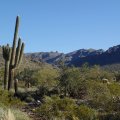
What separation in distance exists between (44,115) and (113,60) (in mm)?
156527

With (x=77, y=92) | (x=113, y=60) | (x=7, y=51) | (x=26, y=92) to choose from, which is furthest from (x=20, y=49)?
(x=113, y=60)

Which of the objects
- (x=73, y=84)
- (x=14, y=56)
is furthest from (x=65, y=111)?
(x=14, y=56)

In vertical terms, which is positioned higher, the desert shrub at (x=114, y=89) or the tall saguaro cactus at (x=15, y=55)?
the tall saguaro cactus at (x=15, y=55)

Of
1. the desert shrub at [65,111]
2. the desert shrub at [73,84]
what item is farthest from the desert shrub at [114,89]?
the desert shrub at [73,84]

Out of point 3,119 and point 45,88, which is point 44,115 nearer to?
point 3,119

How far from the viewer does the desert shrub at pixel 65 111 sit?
53.1ft

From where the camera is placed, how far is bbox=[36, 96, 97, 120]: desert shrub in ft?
53.1

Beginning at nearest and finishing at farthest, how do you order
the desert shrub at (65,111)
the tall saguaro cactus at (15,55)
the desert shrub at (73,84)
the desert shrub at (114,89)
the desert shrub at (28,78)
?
1. the desert shrub at (65,111)
2. the desert shrub at (114,89)
3. the desert shrub at (73,84)
4. the tall saguaro cactus at (15,55)
5. the desert shrub at (28,78)

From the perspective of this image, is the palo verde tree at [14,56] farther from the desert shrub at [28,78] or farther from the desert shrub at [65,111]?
the desert shrub at [28,78]

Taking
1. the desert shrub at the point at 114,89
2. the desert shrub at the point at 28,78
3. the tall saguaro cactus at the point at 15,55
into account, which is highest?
the tall saguaro cactus at the point at 15,55

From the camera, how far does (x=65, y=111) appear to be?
57.5 feet

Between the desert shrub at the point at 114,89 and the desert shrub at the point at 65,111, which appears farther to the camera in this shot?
the desert shrub at the point at 114,89

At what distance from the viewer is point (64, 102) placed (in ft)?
62.2

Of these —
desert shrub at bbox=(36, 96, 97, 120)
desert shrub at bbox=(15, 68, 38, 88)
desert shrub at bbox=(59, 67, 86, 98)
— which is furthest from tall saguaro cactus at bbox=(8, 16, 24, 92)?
desert shrub at bbox=(15, 68, 38, 88)
